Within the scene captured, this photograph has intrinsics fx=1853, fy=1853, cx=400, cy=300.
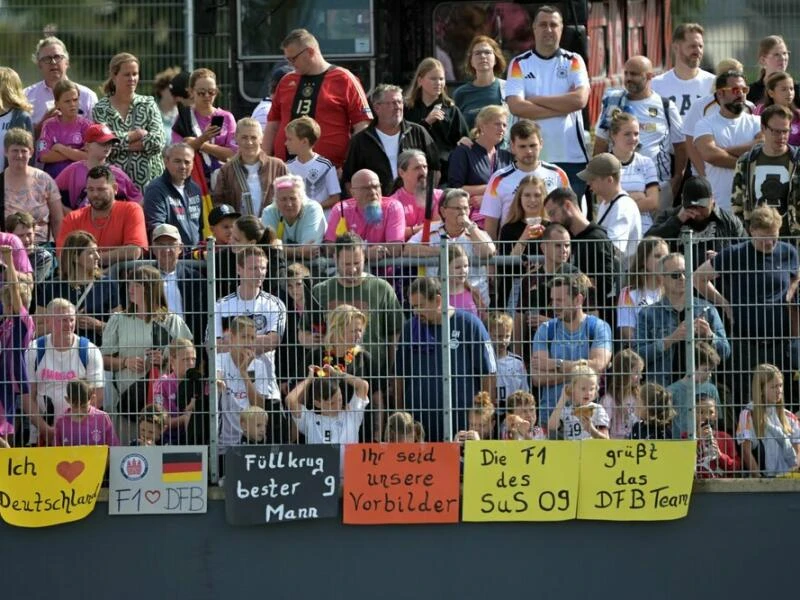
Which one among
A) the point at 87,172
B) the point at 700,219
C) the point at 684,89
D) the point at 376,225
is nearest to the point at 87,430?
the point at 376,225

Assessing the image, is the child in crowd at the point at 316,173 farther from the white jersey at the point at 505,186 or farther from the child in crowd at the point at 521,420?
the child in crowd at the point at 521,420

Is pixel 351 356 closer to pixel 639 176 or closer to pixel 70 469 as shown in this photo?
pixel 70 469

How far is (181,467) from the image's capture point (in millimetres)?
10375

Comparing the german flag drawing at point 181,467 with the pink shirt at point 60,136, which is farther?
the pink shirt at point 60,136

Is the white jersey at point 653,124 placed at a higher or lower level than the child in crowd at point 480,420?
higher

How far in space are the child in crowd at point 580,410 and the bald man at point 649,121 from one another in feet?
12.8

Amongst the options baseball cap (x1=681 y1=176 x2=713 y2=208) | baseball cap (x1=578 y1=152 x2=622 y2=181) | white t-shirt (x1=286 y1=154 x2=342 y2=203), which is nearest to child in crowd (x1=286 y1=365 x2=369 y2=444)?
baseball cap (x1=578 y1=152 x2=622 y2=181)

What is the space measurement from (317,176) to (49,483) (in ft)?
12.5

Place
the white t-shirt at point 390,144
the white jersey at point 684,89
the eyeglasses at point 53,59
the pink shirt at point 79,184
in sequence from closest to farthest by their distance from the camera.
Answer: the white t-shirt at point 390,144 < the pink shirt at point 79,184 < the white jersey at point 684,89 < the eyeglasses at point 53,59

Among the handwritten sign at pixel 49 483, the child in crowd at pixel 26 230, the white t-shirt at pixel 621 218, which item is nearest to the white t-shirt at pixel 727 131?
the white t-shirt at pixel 621 218

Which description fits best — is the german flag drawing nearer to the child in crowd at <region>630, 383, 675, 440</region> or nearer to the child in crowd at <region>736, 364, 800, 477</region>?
the child in crowd at <region>630, 383, 675, 440</region>

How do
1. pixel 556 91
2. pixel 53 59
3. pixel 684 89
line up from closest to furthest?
pixel 556 91
pixel 684 89
pixel 53 59

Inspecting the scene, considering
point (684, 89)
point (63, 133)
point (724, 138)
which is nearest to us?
point (724, 138)

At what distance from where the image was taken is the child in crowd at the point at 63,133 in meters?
13.9
